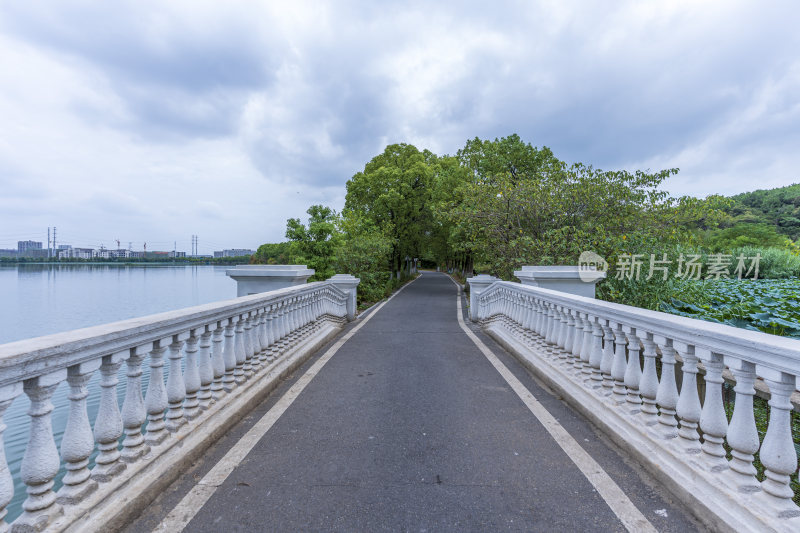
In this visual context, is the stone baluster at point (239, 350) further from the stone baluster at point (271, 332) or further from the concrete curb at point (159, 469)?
the stone baluster at point (271, 332)

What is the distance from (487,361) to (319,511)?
417cm

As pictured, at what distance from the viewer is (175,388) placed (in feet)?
10.0

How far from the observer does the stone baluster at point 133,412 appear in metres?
2.52

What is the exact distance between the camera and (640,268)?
277 inches

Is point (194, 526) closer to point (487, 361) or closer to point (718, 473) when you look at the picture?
point (718, 473)

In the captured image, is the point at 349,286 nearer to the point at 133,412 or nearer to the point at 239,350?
the point at 239,350

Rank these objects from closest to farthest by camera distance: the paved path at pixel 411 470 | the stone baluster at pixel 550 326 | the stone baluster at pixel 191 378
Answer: the paved path at pixel 411 470 → the stone baluster at pixel 191 378 → the stone baluster at pixel 550 326

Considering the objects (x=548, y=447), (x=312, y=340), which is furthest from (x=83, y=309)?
(x=548, y=447)

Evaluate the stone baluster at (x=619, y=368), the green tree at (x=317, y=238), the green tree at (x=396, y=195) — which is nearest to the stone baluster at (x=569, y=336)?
the stone baluster at (x=619, y=368)

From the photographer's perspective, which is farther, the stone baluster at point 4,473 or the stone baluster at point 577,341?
the stone baluster at point 577,341

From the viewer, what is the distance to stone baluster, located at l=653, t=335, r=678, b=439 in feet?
9.33

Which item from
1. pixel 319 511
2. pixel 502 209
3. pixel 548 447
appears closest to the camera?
pixel 319 511

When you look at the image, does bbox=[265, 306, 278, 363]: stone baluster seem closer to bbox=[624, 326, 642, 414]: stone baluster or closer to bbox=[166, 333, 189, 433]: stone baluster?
bbox=[166, 333, 189, 433]: stone baluster

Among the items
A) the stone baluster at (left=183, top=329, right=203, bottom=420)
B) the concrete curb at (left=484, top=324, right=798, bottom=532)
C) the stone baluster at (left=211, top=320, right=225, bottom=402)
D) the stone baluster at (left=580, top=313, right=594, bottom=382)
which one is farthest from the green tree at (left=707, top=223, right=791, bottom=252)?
the stone baluster at (left=183, top=329, right=203, bottom=420)
